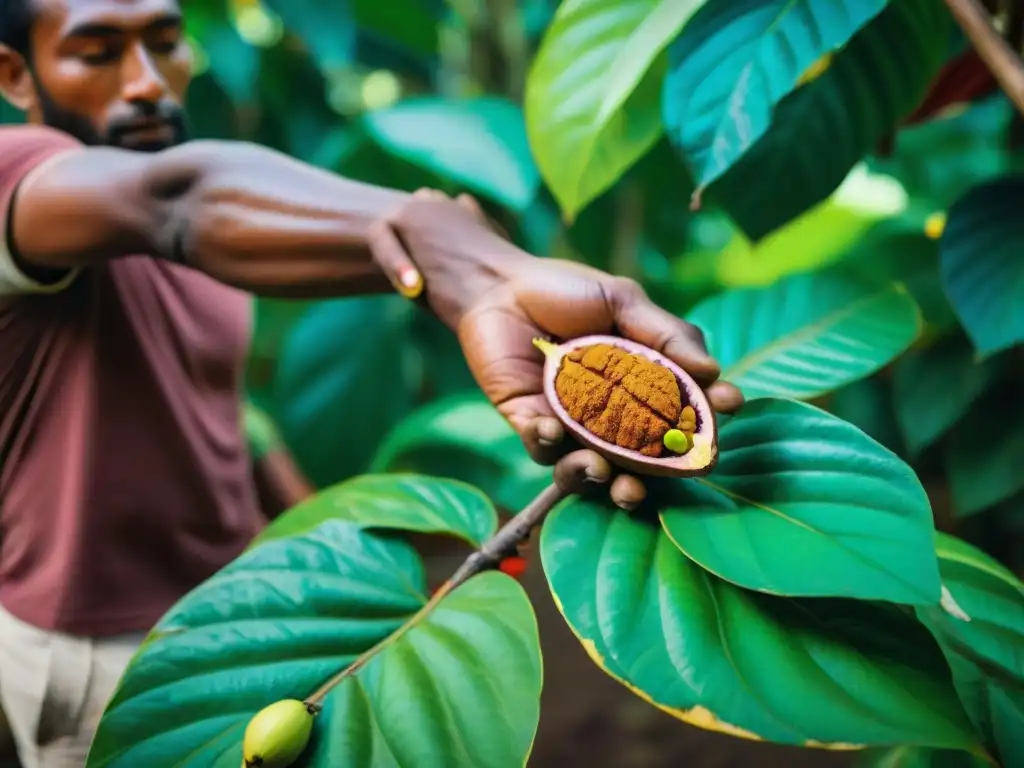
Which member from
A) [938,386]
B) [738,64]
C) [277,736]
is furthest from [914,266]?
[277,736]

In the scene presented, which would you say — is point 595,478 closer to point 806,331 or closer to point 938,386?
point 806,331

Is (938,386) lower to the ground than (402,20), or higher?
lower

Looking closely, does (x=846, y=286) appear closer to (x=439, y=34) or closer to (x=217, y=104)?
(x=439, y=34)

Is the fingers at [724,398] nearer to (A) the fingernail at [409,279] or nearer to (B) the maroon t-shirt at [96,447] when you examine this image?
(A) the fingernail at [409,279]

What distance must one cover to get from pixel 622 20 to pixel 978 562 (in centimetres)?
42

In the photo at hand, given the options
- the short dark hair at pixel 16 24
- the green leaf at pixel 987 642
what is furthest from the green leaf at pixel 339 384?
the green leaf at pixel 987 642

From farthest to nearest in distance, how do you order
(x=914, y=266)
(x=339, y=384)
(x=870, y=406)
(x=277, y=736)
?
(x=339, y=384) → (x=870, y=406) → (x=914, y=266) → (x=277, y=736)

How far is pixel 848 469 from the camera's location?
0.40 metres

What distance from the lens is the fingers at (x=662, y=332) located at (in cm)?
41

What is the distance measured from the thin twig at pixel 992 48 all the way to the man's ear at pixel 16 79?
24.1 inches

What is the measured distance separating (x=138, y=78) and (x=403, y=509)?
33cm

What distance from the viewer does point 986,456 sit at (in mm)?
750

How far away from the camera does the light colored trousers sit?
490 millimetres

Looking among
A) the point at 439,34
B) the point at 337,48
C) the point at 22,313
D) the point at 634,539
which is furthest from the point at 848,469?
the point at 439,34
